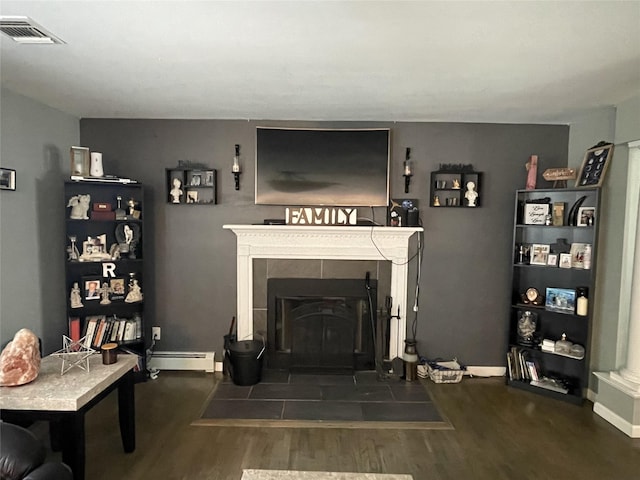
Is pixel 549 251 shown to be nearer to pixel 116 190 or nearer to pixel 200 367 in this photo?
pixel 200 367

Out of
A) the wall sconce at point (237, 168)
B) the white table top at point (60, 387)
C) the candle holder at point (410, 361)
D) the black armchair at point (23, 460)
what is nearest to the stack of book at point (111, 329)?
the white table top at point (60, 387)

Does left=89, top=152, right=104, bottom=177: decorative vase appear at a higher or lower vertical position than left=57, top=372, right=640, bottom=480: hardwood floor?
higher

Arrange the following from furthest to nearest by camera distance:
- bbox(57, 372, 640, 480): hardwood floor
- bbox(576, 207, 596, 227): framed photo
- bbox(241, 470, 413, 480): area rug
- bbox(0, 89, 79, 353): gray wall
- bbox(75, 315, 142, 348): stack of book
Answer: bbox(75, 315, 142, 348): stack of book, bbox(576, 207, 596, 227): framed photo, bbox(0, 89, 79, 353): gray wall, bbox(57, 372, 640, 480): hardwood floor, bbox(241, 470, 413, 480): area rug

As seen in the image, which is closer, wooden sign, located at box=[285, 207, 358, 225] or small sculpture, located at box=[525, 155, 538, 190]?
small sculpture, located at box=[525, 155, 538, 190]

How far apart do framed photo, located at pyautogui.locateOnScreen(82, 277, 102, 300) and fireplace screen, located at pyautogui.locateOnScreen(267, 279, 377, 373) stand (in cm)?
151

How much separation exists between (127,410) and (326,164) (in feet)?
8.28

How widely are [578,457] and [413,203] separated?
227 cm

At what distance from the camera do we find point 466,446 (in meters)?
2.72

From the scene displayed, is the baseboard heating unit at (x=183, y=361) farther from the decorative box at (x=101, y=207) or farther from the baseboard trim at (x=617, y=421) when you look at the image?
the baseboard trim at (x=617, y=421)

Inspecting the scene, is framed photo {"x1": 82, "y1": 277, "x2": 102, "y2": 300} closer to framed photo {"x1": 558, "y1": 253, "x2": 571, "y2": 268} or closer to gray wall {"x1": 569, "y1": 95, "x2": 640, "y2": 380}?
framed photo {"x1": 558, "y1": 253, "x2": 571, "y2": 268}

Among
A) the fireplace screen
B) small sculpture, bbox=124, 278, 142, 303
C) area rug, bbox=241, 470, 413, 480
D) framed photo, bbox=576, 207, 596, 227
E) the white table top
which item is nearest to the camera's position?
the white table top

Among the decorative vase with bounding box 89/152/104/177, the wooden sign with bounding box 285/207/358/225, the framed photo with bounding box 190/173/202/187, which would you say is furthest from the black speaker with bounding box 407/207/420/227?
the decorative vase with bounding box 89/152/104/177

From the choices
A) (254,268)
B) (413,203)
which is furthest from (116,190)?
(413,203)

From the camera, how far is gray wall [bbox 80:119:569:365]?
3.80 meters
